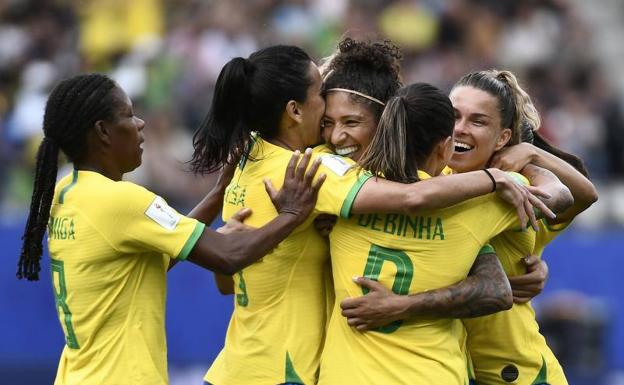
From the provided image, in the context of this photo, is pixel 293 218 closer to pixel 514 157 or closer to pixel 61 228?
pixel 61 228

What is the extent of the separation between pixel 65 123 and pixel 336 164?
1.11 meters

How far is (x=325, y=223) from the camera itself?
5066 mm

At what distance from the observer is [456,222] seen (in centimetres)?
483

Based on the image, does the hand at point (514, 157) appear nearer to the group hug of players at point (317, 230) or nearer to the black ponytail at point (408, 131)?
the group hug of players at point (317, 230)

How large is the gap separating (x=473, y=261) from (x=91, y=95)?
169 cm

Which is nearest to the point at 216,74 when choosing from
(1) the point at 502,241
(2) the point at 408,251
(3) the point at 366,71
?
(3) the point at 366,71

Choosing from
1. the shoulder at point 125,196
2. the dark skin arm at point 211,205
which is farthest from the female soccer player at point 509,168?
the shoulder at point 125,196

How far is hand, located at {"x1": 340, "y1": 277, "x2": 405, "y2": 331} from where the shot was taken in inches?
187

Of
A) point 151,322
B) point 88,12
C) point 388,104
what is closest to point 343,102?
point 388,104

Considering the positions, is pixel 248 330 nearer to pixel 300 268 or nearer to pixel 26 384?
pixel 300 268

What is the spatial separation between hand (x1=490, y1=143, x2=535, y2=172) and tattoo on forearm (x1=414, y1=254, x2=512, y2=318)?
19.5 inches

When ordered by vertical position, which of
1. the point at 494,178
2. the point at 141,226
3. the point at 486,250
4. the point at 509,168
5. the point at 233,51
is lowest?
the point at 233,51

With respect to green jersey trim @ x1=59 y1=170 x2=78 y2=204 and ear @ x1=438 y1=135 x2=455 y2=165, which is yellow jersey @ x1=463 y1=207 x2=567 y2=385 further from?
green jersey trim @ x1=59 y1=170 x2=78 y2=204

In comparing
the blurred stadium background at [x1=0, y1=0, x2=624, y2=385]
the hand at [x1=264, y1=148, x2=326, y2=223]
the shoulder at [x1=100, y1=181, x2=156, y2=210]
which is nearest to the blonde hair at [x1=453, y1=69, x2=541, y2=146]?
the hand at [x1=264, y1=148, x2=326, y2=223]
